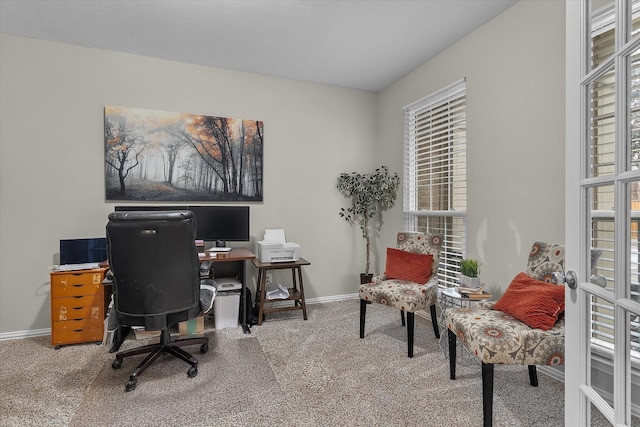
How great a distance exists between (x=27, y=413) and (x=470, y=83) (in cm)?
392

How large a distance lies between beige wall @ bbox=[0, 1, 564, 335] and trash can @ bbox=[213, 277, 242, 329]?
773mm

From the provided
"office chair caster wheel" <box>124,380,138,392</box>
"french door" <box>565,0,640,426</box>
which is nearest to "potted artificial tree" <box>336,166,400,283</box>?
"office chair caster wheel" <box>124,380,138,392</box>

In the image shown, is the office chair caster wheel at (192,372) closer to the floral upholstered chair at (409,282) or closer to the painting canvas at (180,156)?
the floral upholstered chair at (409,282)

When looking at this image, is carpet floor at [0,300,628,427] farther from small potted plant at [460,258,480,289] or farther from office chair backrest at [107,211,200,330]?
small potted plant at [460,258,480,289]

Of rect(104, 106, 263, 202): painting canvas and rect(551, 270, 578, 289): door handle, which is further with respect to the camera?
rect(104, 106, 263, 202): painting canvas

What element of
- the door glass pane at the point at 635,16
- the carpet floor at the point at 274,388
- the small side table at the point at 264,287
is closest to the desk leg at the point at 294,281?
the small side table at the point at 264,287

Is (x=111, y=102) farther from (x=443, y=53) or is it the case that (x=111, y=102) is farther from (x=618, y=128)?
(x=618, y=128)

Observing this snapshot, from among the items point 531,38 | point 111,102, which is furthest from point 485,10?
point 111,102

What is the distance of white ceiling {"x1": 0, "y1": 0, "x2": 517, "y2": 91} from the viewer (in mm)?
2424

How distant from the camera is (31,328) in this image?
2896mm

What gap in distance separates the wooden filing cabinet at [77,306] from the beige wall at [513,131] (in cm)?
328

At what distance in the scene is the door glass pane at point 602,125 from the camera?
2.93 feet

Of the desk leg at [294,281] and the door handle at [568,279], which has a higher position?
the door handle at [568,279]

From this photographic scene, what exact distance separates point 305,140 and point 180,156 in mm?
1429
